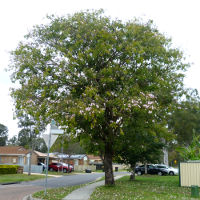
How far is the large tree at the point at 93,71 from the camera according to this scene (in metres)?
13.1

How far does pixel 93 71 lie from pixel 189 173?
9.64m

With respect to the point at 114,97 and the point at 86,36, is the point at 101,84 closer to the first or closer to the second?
the point at 114,97

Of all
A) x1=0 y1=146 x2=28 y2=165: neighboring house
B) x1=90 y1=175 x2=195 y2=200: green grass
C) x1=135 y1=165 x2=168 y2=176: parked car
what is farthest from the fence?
x1=0 y1=146 x2=28 y2=165: neighboring house

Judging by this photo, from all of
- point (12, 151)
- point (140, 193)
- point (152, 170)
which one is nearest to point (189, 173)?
point (140, 193)

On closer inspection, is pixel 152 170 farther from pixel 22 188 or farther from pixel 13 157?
pixel 13 157

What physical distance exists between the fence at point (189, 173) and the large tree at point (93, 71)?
475 cm

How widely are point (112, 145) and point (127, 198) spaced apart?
5.10m

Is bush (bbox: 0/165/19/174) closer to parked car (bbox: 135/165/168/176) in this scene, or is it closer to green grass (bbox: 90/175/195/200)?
parked car (bbox: 135/165/168/176)

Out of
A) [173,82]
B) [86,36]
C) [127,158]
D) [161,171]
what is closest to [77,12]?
[86,36]

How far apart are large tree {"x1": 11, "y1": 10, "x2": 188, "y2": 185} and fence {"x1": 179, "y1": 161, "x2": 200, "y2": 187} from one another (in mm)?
4753

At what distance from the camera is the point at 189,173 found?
17156 millimetres

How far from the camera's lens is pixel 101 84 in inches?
543

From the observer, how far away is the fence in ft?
55.1

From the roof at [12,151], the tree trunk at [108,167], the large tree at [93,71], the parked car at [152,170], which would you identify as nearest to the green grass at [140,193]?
the tree trunk at [108,167]
